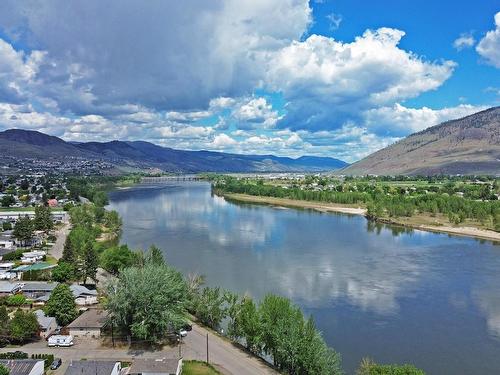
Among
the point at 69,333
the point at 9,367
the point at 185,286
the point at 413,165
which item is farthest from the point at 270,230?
the point at 413,165

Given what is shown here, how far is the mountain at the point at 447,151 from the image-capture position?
107438 mm

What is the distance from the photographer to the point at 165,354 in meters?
12.4

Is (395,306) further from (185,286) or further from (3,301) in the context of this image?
(3,301)

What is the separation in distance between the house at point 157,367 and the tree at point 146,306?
55.0 inches

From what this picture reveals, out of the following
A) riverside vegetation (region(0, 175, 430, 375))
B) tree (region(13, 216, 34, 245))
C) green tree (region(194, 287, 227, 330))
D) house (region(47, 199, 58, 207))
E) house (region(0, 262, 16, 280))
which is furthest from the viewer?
house (region(47, 199, 58, 207))

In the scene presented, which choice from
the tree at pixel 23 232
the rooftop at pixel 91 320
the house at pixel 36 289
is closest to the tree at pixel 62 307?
the rooftop at pixel 91 320

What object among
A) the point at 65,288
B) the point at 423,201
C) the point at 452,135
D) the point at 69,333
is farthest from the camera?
the point at 452,135

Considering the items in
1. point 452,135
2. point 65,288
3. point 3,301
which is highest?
point 452,135

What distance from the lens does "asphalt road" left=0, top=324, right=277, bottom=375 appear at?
11781 millimetres

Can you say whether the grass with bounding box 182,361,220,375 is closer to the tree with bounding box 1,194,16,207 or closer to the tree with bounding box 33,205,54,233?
the tree with bounding box 33,205,54,233

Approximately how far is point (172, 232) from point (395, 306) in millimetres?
19541

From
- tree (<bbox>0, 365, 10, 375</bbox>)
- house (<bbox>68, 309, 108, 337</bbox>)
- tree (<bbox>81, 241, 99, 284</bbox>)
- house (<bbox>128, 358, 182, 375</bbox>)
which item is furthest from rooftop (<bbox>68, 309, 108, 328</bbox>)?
tree (<bbox>81, 241, 99, 284</bbox>)

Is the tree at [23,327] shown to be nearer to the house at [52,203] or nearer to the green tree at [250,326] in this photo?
the green tree at [250,326]

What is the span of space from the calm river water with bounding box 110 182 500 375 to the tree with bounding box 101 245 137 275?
2.70 metres
